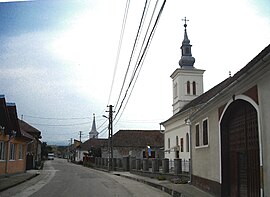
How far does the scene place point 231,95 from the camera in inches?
436

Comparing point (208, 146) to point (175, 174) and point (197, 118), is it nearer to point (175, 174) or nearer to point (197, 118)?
point (197, 118)

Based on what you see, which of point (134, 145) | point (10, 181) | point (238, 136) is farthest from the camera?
point (134, 145)

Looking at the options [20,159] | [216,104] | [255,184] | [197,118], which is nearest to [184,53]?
[20,159]

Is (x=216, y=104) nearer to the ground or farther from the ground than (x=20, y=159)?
farther from the ground

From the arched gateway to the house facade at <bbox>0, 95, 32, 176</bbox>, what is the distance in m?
14.6

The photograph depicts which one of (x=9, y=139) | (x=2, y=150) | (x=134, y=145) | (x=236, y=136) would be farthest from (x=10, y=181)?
(x=134, y=145)

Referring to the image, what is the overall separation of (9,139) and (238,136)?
57.9 ft

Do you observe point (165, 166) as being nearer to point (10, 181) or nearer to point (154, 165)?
point (154, 165)

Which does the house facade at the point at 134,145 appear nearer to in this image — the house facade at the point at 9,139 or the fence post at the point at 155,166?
the fence post at the point at 155,166

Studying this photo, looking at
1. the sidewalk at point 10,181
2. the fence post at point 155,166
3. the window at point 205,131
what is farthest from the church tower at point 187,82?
the window at point 205,131

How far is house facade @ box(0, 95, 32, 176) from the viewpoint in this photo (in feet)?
74.4

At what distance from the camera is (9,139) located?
24.4m

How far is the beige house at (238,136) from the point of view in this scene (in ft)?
28.3

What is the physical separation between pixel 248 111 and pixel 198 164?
659 cm
